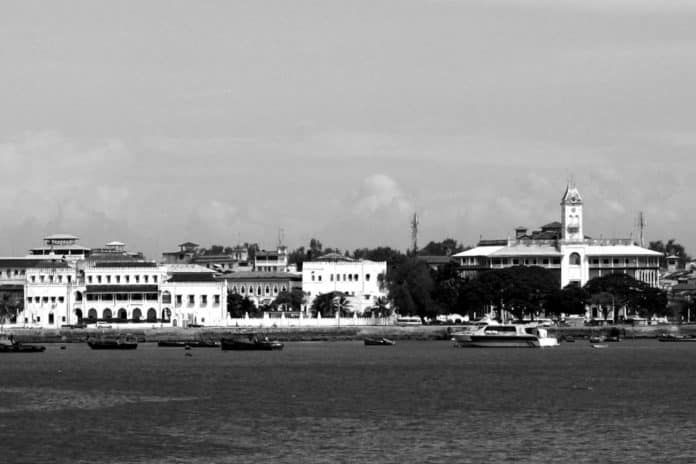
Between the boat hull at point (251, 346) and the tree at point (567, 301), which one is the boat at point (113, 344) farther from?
the tree at point (567, 301)

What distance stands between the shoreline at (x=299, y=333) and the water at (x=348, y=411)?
5783cm

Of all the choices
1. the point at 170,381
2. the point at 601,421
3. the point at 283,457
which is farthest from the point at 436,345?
the point at 283,457

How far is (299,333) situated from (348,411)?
111058 millimetres

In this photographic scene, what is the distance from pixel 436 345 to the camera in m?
163

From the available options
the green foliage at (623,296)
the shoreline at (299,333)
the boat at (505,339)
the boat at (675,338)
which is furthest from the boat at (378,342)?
the green foliage at (623,296)

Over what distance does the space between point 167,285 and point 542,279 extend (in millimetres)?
44949

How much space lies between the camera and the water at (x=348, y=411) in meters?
57.7

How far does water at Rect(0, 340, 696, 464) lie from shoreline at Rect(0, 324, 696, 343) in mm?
57828

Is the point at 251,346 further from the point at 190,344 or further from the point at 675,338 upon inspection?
the point at 675,338

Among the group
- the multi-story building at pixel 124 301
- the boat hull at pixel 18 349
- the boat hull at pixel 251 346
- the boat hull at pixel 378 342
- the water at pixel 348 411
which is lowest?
the water at pixel 348 411

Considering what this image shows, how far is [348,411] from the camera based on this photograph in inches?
2840

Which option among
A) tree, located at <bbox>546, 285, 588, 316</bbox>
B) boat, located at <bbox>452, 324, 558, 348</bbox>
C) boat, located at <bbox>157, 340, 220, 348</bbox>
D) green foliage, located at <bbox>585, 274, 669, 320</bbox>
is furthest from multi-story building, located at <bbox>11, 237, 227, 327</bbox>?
boat, located at <bbox>452, 324, 558, 348</bbox>

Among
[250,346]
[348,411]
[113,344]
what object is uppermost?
[113,344]

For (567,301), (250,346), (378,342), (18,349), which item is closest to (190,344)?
(250,346)
